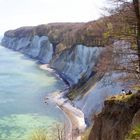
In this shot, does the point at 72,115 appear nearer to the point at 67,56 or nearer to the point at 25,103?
the point at 25,103

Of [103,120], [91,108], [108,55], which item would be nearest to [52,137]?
[91,108]

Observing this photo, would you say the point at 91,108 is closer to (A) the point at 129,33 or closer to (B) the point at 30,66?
(A) the point at 129,33

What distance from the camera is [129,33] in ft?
A: 56.0

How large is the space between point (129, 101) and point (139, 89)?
1215 mm

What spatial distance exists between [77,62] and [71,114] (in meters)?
32.6

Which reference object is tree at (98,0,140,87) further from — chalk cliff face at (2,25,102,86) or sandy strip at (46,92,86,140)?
chalk cliff face at (2,25,102,86)

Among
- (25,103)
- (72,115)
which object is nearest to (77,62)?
(25,103)

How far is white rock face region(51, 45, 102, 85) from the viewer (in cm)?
7819

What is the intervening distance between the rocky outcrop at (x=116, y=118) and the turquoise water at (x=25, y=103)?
23387 millimetres

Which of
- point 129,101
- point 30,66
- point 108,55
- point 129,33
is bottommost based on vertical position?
point 30,66

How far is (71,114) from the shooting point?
55.4 metres

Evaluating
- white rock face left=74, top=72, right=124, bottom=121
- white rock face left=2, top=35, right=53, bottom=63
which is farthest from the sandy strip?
white rock face left=2, top=35, right=53, bottom=63

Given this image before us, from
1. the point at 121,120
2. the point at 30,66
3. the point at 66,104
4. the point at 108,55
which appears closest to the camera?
the point at 108,55

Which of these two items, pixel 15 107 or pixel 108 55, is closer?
pixel 108 55
